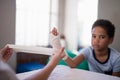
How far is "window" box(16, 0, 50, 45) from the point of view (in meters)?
2.74

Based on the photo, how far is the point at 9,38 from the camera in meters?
2.43

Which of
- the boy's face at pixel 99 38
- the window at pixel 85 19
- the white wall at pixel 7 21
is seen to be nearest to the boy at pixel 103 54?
the boy's face at pixel 99 38

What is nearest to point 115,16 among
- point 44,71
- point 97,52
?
point 97,52

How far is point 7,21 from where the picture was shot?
7.68 feet

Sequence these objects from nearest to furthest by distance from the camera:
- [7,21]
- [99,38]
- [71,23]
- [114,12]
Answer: [99,38] < [7,21] < [114,12] < [71,23]

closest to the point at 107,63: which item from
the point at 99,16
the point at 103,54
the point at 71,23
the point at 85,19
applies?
the point at 103,54

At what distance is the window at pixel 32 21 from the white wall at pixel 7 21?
0.94 feet

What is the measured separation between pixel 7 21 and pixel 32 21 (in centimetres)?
63

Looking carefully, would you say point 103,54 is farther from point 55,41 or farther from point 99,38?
point 55,41

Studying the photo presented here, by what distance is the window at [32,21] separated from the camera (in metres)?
2.74

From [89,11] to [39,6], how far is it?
33.6 inches

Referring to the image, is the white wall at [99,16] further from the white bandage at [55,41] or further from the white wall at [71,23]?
the white bandage at [55,41]

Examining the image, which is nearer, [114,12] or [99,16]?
[114,12]

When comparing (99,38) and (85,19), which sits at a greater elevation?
(85,19)
